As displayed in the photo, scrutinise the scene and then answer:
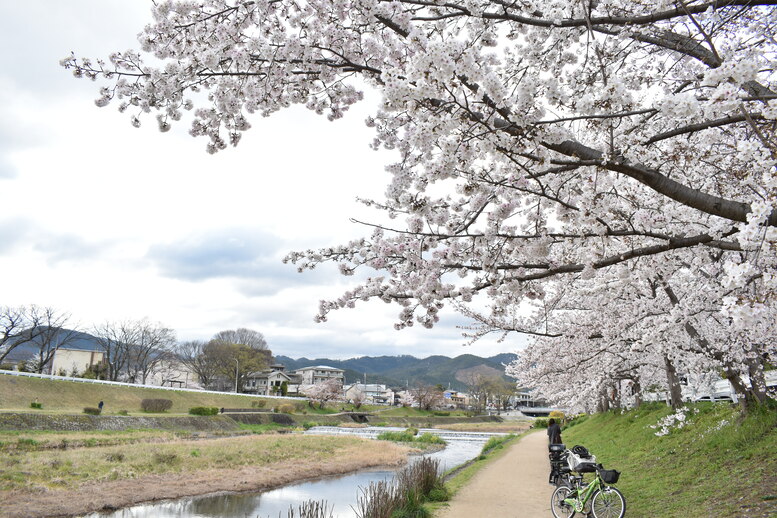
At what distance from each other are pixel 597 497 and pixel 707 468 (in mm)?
Answer: 3007

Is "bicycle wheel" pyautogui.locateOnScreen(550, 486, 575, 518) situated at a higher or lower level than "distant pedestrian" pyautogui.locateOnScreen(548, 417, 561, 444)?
lower

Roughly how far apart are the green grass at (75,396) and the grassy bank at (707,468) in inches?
1181

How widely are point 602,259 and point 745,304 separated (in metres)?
2.39

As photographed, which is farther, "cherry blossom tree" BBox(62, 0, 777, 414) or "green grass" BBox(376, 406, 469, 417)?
"green grass" BBox(376, 406, 469, 417)

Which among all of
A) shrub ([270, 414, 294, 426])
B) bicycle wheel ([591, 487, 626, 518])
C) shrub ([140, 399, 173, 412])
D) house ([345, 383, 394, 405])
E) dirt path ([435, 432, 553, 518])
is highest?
bicycle wheel ([591, 487, 626, 518])

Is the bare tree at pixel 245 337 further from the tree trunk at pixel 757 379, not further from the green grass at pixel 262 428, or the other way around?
the tree trunk at pixel 757 379

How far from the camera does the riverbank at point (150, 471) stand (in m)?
12.2

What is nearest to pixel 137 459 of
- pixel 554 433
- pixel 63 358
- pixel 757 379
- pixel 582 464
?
Result: pixel 554 433

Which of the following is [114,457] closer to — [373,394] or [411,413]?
[411,413]

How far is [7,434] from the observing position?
68.1 feet

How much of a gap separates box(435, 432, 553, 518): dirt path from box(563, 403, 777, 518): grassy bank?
5.75 ft

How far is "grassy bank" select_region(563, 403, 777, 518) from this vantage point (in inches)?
251

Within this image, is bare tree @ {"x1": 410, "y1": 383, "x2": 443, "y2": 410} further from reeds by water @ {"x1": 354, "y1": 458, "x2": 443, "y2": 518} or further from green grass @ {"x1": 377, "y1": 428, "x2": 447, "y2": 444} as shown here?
reeds by water @ {"x1": 354, "y1": 458, "x2": 443, "y2": 518}

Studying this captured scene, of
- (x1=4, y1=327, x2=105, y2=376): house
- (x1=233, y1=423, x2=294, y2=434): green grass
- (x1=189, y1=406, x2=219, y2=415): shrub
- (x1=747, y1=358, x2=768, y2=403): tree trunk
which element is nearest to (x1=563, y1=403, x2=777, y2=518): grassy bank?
(x1=747, y1=358, x2=768, y2=403): tree trunk
